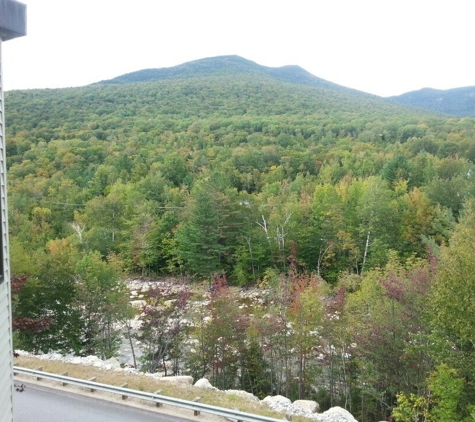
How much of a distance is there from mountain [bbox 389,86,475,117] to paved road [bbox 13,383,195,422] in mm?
175893

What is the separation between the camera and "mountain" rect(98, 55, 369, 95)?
151m

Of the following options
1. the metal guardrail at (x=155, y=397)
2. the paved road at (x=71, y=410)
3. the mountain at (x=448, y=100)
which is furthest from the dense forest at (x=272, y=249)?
the mountain at (x=448, y=100)

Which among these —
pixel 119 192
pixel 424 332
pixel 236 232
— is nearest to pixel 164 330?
pixel 424 332

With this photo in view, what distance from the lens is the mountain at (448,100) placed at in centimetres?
16850

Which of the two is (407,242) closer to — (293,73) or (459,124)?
(459,124)

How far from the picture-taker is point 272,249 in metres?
34.4

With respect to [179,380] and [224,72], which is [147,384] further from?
[224,72]

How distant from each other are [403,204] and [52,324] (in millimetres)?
25993

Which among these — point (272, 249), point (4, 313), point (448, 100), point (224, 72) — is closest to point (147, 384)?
point (4, 313)

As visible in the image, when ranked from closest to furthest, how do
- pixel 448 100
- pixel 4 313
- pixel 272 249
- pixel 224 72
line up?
pixel 4 313
pixel 272 249
pixel 224 72
pixel 448 100

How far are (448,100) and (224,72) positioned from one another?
9675cm

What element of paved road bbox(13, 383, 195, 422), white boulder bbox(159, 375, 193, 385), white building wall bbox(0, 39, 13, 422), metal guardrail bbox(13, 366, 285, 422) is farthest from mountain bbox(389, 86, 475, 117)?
white building wall bbox(0, 39, 13, 422)

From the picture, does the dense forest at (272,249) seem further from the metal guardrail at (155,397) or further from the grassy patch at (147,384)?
the metal guardrail at (155,397)

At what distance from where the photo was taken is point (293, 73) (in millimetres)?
179000
